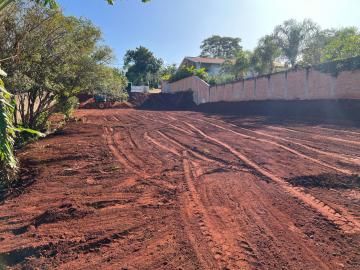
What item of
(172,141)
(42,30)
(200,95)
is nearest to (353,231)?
(172,141)

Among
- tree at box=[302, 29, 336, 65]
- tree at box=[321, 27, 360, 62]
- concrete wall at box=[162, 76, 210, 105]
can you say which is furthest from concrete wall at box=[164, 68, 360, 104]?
tree at box=[302, 29, 336, 65]

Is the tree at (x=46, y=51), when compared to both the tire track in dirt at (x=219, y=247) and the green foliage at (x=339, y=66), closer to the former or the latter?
the tire track in dirt at (x=219, y=247)

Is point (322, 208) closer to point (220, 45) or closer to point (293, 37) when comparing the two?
point (293, 37)

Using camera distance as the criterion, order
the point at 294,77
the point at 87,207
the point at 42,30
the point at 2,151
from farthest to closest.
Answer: the point at 294,77 < the point at 42,30 < the point at 87,207 < the point at 2,151

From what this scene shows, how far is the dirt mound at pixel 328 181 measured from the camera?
5.19 metres

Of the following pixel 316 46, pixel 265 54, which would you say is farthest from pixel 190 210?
pixel 265 54

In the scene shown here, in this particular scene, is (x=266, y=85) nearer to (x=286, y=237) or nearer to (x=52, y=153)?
(x=52, y=153)

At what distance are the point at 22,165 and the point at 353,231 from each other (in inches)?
318

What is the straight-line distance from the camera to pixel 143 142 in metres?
10.7

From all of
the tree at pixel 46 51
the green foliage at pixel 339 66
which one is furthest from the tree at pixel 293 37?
the tree at pixel 46 51

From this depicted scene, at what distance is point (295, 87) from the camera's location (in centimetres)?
1923

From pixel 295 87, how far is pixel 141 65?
1806 inches

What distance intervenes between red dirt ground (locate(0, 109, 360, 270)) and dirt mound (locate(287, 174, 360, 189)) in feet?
0.06

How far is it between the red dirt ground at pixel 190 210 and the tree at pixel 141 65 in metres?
54.0
